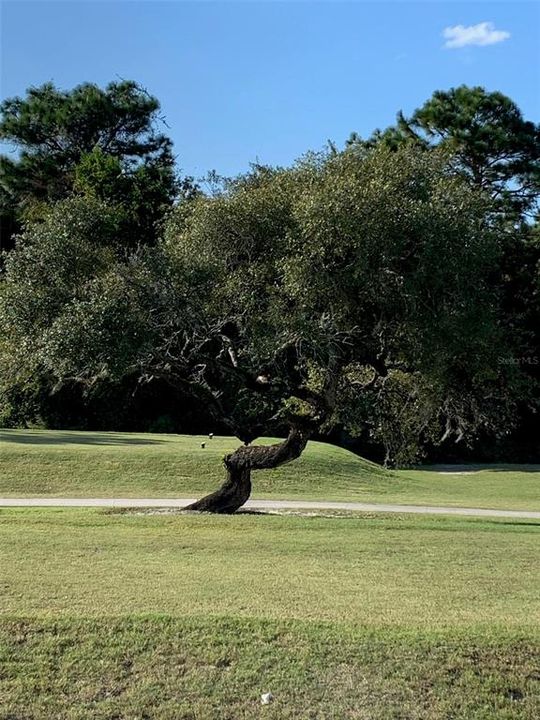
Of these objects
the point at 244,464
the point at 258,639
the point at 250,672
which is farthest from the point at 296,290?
the point at 250,672

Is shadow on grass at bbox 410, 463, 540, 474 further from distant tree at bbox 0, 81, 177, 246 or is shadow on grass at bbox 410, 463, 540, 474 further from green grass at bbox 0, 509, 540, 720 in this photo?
green grass at bbox 0, 509, 540, 720

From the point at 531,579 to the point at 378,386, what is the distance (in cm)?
669

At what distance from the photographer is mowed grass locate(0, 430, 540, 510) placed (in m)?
20.4

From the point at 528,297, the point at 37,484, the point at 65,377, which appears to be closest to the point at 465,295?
the point at 65,377

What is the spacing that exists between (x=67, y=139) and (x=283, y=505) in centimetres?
2872

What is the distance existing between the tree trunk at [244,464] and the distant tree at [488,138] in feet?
70.8

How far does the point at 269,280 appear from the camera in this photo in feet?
43.5

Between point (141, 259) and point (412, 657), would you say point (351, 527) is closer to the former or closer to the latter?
point (141, 259)

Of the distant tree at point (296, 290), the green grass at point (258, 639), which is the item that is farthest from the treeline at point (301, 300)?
the green grass at point (258, 639)

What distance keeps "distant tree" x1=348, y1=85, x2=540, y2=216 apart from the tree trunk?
70.8 ft

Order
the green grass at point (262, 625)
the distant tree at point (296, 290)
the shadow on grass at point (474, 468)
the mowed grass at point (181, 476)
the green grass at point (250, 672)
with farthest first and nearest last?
the shadow on grass at point (474, 468) < the mowed grass at point (181, 476) < the distant tree at point (296, 290) < the green grass at point (262, 625) < the green grass at point (250, 672)

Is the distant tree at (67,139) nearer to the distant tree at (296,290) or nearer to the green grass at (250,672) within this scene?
the distant tree at (296,290)

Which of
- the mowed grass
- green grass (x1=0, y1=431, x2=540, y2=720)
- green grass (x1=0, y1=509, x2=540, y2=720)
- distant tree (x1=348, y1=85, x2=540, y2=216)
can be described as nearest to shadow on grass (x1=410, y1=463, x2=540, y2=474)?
the mowed grass

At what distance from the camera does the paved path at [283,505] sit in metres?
17.1
